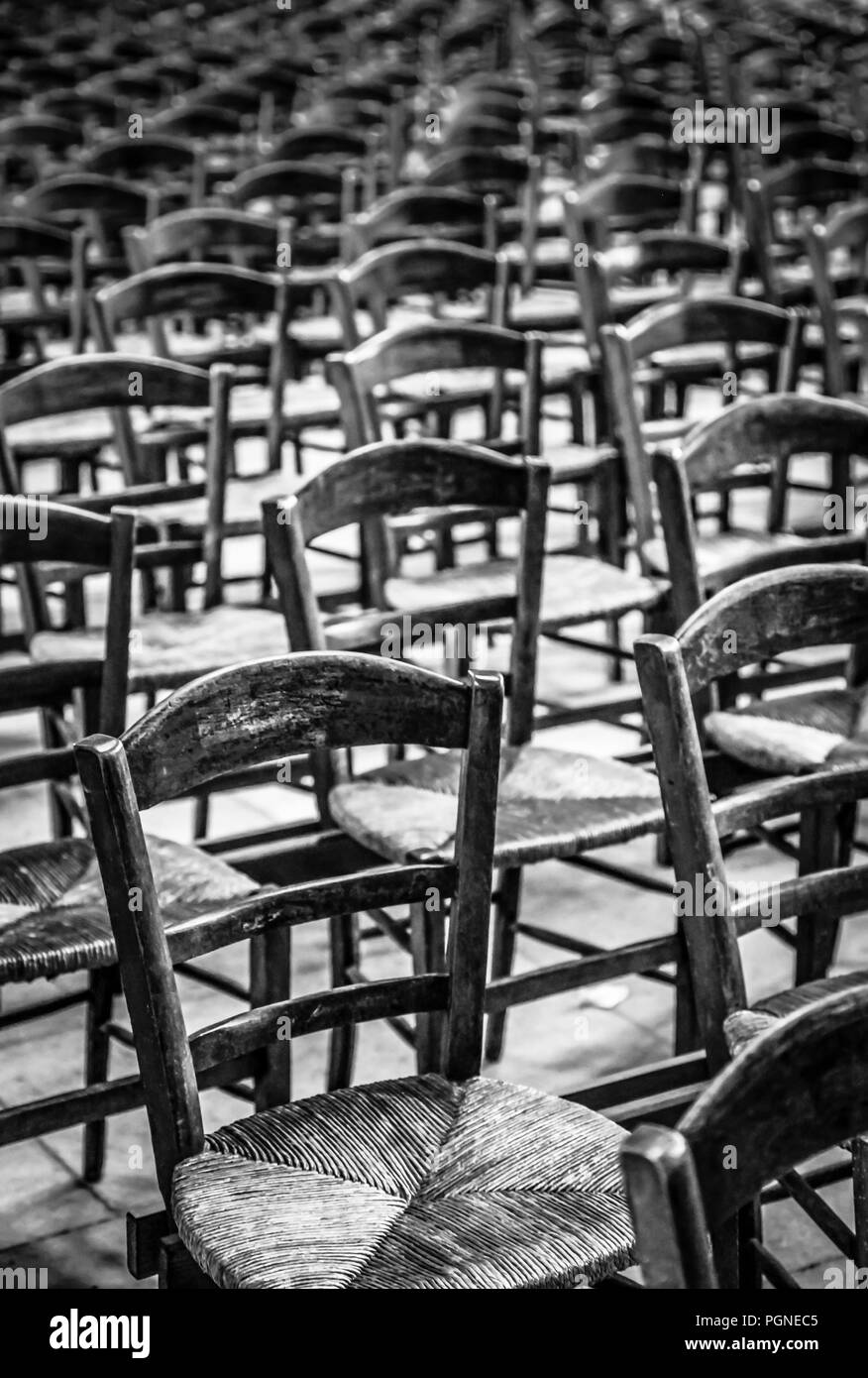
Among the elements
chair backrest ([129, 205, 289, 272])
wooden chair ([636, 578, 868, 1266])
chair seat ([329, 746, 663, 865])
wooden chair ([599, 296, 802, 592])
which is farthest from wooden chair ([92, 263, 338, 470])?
wooden chair ([636, 578, 868, 1266])

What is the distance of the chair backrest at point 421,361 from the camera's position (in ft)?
10.6

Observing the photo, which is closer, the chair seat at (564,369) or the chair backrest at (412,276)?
the chair backrest at (412,276)

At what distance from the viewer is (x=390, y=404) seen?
4348 millimetres

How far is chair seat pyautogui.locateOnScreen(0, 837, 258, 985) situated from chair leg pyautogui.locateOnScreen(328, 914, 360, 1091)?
33cm

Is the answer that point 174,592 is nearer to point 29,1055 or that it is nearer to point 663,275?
point 29,1055

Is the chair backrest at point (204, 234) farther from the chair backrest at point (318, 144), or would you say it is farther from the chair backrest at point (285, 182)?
the chair backrest at point (318, 144)

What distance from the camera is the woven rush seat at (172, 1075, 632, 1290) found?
1.51 meters

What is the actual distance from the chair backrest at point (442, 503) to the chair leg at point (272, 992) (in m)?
0.62

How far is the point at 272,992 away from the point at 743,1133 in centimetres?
92

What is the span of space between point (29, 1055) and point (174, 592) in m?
1.07

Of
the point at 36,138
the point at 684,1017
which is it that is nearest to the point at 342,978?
the point at 684,1017

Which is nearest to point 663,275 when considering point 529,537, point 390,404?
→ point 390,404

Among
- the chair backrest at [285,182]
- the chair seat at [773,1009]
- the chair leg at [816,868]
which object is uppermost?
the chair backrest at [285,182]

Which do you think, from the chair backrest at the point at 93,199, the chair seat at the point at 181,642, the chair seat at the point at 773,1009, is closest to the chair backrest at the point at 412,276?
the chair seat at the point at 181,642
